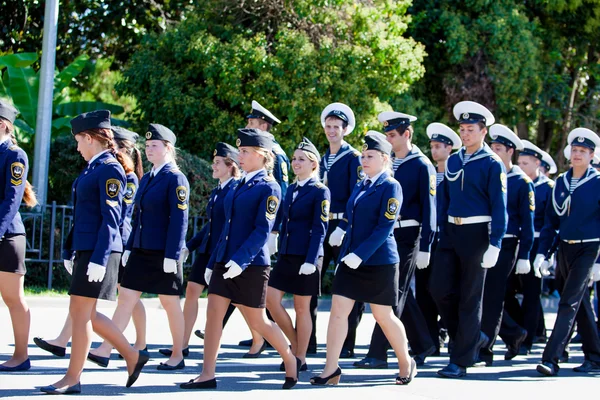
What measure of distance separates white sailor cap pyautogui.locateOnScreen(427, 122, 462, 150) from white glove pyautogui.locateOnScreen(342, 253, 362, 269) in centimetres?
338

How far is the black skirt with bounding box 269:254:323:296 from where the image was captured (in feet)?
27.0

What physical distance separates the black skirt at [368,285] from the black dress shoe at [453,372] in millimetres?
1085

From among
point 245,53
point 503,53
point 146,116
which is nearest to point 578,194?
point 245,53

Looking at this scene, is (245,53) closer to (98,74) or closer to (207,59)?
(207,59)

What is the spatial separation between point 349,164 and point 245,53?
6898 millimetres

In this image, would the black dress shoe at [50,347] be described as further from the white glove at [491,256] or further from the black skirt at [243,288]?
the white glove at [491,256]

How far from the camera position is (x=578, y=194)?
29.7 ft

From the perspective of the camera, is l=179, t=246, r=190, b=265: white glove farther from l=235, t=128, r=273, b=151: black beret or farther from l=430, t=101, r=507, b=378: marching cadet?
l=430, t=101, r=507, b=378: marching cadet

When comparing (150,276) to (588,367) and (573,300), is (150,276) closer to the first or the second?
(573,300)

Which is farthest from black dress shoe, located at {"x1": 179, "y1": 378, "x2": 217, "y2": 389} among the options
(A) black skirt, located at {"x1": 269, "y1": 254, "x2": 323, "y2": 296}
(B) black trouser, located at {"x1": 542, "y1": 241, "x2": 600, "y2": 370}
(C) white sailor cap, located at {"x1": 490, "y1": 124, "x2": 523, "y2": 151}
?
(C) white sailor cap, located at {"x1": 490, "y1": 124, "x2": 523, "y2": 151}

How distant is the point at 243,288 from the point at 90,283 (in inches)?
43.1

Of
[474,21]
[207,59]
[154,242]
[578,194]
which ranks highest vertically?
[474,21]

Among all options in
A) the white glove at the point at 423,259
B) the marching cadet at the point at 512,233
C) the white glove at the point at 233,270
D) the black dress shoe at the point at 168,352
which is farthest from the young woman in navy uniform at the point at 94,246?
the marching cadet at the point at 512,233

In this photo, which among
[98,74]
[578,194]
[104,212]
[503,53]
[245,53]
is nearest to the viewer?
[104,212]
